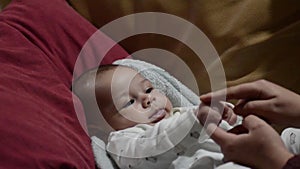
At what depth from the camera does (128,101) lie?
50.9 inches

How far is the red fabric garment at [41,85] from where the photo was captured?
1.10m

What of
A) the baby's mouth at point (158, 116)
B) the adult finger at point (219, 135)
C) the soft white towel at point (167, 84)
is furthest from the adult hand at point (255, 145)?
the soft white towel at point (167, 84)

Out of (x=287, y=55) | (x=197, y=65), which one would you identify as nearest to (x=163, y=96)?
(x=197, y=65)

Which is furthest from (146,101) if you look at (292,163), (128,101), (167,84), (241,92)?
(292,163)

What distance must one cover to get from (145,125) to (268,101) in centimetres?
32

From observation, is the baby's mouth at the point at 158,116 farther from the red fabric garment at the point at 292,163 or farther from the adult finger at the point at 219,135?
the red fabric garment at the point at 292,163

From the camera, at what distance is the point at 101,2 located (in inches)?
63.9

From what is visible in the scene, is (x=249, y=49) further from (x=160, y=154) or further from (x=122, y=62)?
(x=160, y=154)

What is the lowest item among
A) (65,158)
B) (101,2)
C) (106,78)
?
(65,158)

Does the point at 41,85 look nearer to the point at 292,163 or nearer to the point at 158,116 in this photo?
the point at 158,116

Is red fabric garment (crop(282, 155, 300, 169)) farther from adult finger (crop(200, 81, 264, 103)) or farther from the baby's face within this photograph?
the baby's face

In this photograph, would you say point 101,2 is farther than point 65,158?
Yes

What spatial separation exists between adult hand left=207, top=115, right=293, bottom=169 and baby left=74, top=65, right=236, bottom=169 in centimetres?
8

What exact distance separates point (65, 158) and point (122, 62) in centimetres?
41
